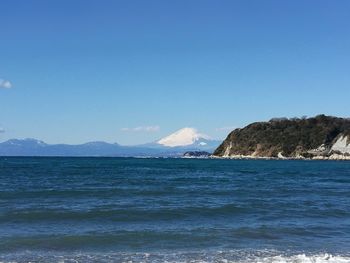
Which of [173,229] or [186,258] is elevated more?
[173,229]

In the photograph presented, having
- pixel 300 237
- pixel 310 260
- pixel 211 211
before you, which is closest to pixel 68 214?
pixel 211 211

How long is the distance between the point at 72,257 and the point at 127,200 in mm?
18788

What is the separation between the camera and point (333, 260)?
17641mm

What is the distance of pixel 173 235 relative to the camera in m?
23.4

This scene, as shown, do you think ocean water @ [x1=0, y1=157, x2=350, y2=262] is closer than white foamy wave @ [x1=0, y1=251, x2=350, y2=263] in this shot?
No

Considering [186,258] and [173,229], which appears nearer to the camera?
[186,258]

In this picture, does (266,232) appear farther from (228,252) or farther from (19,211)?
(19,211)

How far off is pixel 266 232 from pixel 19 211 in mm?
14624

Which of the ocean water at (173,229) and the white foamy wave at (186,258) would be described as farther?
the ocean water at (173,229)

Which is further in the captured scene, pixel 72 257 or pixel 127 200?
pixel 127 200

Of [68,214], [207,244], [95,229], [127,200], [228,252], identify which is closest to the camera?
[228,252]

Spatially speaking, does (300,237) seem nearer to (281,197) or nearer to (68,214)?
(68,214)

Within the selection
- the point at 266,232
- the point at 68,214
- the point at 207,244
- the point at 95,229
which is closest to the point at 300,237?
the point at 266,232

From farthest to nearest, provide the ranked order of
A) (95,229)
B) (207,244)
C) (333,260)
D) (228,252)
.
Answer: (95,229), (207,244), (228,252), (333,260)
